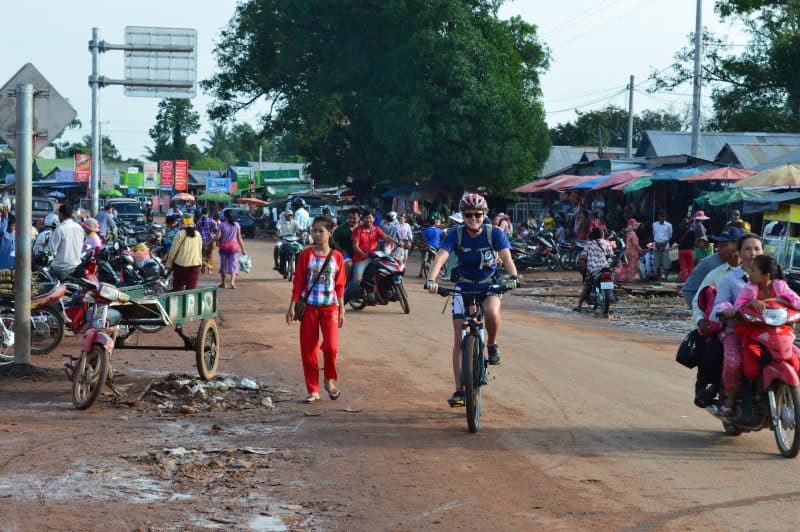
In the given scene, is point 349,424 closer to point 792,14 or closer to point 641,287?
point 641,287

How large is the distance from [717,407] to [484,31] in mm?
43891

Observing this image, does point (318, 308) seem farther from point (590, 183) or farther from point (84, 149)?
point (84, 149)

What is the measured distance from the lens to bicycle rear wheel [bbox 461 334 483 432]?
8.36 metres

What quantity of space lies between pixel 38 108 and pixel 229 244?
12.9 m

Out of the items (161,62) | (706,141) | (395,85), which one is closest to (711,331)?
(161,62)

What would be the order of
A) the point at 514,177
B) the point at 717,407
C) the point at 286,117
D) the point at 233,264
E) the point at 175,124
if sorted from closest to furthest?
the point at 717,407, the point at 233,264, the point at 514,177, the point at 286,117, the point at 175,124

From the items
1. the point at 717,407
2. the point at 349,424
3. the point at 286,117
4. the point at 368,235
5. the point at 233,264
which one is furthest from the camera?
the point at 286,117

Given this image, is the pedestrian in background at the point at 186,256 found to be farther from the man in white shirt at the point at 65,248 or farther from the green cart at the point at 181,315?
the green cart at the point at 181,315

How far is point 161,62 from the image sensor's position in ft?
77.6

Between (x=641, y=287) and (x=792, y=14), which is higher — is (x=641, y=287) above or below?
below

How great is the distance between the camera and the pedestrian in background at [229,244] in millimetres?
23953

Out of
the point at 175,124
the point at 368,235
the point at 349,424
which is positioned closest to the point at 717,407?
the point at 349,424

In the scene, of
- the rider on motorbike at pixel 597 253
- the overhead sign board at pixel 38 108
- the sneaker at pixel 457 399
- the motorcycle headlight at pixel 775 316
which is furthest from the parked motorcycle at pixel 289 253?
the motorcycle headlight at pixel 775 316

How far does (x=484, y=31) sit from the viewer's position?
50.4 metres
